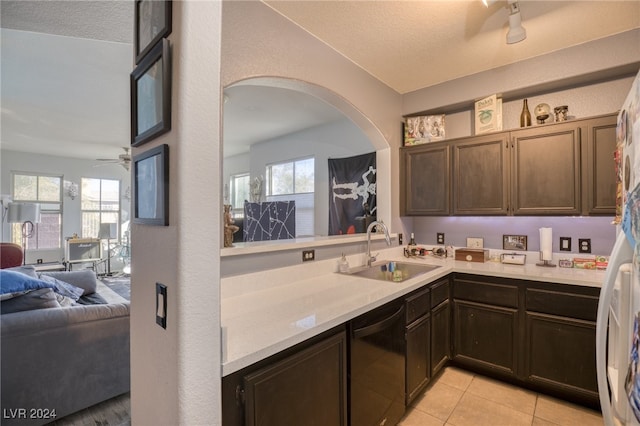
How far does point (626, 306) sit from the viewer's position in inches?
39.3

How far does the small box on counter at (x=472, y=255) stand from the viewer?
271 cm

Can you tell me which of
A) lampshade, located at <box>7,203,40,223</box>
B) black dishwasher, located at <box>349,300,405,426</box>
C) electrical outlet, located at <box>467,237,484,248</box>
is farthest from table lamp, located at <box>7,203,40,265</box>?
electrical outlet, located at <box>467,237,484,248</box>

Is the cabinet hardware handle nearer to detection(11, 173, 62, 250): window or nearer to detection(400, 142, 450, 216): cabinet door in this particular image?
detection(400, 142, 450, 216): cabinet door

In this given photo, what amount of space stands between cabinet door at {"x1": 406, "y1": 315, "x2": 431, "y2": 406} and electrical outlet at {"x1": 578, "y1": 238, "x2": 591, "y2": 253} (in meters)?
1.49

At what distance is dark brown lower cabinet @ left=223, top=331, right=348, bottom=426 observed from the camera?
98cm

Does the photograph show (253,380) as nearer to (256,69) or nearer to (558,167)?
(256,69)

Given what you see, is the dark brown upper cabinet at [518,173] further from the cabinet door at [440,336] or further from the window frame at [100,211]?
the window frame at [100,211]

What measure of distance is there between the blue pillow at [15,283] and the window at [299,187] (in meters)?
3.59

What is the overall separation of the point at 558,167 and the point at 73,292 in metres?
4.52

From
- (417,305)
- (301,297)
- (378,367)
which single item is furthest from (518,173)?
(301,297)

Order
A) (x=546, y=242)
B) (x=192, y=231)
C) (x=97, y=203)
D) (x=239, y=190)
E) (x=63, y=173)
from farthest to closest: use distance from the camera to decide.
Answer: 1. (x=97, y=203)
2. (x=239, y=190)
3. (x=63, y=173)
4. (x=546, y=242)
5. (x=192, y=231)

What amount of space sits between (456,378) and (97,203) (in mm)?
8546

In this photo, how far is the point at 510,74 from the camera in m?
2.58

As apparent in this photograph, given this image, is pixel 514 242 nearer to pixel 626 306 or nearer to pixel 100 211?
pixel 626 306
